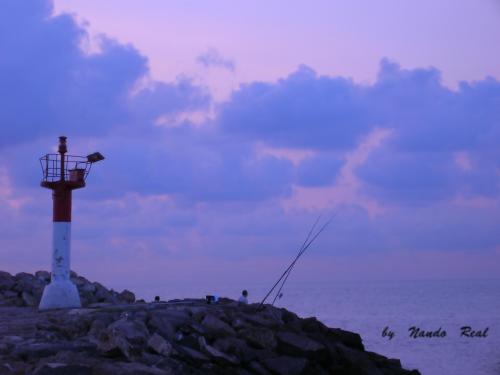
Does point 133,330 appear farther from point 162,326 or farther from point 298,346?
point 298,346

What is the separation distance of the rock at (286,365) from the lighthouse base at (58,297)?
6.04 m

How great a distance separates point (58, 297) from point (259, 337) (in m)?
5.64

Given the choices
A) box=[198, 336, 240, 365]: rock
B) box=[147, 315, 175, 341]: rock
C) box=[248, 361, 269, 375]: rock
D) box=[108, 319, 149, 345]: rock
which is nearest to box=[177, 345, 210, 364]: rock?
box=[198, 336, 240, 365]: rock

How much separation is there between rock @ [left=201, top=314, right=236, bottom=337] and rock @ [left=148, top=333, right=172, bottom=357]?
62.3 inches

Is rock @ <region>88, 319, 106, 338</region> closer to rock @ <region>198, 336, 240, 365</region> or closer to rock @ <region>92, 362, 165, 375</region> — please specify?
rock @ <region>198, 336, 240, 365</region>

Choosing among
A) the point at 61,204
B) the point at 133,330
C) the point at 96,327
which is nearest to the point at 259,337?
the point at 133,330

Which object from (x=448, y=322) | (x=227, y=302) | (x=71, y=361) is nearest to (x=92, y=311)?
(x=227, y=302)

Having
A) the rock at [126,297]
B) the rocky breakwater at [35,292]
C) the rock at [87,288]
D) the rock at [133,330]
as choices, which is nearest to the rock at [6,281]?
the rocky breakwater at [35,292]

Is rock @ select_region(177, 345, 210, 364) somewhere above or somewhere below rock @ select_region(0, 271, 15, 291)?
below

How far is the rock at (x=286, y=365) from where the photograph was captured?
41.9 feet

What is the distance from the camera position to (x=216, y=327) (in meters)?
13.4

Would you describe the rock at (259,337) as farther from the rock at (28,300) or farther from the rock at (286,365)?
the rock at (28,300)

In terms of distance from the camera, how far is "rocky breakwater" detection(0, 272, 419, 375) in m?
10.5

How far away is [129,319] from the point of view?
12.8 metres
